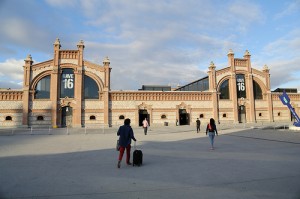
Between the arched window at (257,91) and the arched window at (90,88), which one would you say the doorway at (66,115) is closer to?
the arched window at (90,88)

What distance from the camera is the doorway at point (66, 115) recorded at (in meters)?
32.9

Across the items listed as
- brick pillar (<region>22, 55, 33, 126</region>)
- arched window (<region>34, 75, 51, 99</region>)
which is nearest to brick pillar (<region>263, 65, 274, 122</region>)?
arched window (<region>34, 75, 51, 99</region>)

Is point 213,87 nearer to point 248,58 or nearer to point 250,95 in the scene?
point 250,95

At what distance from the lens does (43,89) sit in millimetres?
32844

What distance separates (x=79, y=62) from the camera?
3378 centimetres

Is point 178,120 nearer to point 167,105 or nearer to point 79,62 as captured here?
point 167,105

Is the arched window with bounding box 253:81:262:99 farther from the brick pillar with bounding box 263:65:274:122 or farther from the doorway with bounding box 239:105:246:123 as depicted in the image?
the doorway with bounding box 239:105:246:123

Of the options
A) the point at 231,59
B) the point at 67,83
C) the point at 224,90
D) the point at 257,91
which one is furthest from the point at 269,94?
the point at 67,83

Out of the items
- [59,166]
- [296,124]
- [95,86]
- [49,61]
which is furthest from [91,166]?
[49,61]

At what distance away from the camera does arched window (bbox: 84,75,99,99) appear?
3391 centimetres

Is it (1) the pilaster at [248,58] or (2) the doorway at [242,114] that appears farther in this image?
(1) the pilaster at [248,58]

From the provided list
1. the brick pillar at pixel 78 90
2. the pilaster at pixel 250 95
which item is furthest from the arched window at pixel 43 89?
the pilaster at pixel 250 95

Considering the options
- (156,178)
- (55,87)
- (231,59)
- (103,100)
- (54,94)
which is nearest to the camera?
(156,178)

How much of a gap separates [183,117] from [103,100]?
14192mm
